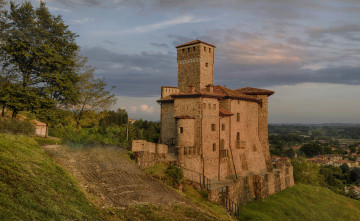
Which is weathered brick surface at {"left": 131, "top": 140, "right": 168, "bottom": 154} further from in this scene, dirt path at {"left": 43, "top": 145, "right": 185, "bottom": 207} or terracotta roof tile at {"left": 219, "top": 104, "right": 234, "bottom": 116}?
terracotta roof tile at {"left": 219, "top": 104, "right": 234, "bottom": 116}

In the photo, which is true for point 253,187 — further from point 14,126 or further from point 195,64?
point 14,126

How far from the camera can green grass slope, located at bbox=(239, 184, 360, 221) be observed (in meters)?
23.9

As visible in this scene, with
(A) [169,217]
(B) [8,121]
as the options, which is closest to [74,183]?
(A) [169,217]

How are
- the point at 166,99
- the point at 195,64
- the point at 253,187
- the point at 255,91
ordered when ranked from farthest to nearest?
the point at 255,91, the point at 195,64, the point at 166,99, the point at 253,187

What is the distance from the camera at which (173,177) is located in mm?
20547

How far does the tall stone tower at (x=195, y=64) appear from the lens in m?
32.5

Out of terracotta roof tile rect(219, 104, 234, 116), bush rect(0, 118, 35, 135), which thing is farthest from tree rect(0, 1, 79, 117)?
terracotta roof tile rect(219, 104, 234, 116)

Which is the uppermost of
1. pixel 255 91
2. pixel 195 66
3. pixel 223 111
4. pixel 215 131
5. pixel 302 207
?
pixel 195 66

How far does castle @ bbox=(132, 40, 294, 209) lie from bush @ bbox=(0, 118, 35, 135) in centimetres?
837

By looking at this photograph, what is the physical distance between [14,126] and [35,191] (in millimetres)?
12169

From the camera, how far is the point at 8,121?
19.2 meters

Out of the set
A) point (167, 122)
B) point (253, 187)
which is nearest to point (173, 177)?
point (253, 187)

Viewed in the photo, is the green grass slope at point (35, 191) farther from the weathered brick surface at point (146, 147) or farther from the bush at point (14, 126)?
the weathered brick surface at point (146, 147)

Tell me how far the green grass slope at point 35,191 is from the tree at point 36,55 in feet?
35.3
